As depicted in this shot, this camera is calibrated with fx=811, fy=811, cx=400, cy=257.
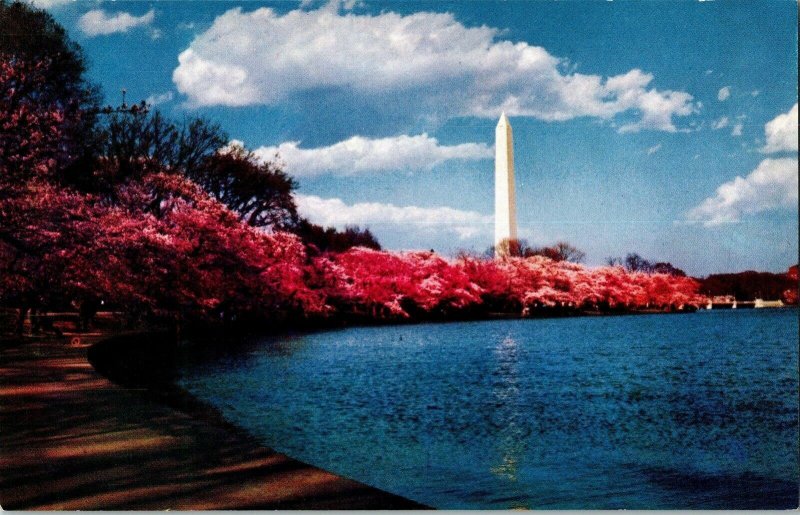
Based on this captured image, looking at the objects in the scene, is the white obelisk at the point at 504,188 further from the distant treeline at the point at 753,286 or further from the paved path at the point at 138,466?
the paved path at the point at 138,466

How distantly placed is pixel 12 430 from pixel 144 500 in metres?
2.52

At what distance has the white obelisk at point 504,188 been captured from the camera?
45.6 feet

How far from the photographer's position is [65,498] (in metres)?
4.96

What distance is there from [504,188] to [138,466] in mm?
12288

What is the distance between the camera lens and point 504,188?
55.5ft

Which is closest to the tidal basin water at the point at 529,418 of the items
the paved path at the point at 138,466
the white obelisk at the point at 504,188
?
the paved path at the point at 138,466

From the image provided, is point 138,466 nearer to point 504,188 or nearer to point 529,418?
point 529,418

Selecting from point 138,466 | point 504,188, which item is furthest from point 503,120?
point 138,466

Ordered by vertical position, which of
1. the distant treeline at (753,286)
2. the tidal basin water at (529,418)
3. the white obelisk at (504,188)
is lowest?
the tidal basin water at (529,418)

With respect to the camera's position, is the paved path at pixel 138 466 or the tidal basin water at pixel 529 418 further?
the tidal basin water at pixel 529 418

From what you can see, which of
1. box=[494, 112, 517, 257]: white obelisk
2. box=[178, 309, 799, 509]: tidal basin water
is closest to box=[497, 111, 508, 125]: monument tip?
box=[494, 112, 517, 257]: white obelisk

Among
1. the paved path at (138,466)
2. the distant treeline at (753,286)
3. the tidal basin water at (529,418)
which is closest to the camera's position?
the paved path at (138,466)

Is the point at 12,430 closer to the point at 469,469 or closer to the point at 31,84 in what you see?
the point at 469,469

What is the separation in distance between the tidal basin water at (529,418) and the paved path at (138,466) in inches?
58.6
